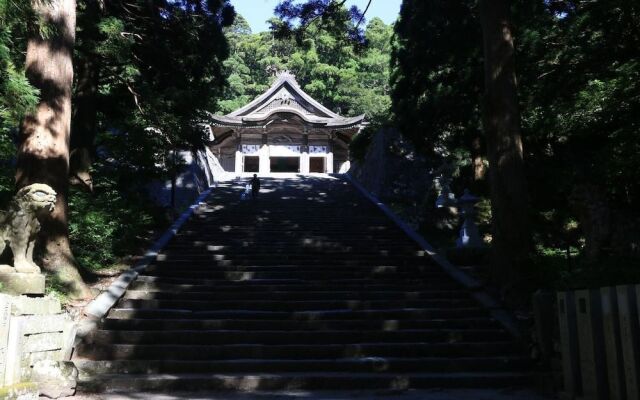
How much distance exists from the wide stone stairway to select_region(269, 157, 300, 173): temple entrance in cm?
1891

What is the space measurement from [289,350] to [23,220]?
320cm

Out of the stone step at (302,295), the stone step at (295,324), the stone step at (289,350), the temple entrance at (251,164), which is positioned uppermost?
the temple entrance at (251,164)

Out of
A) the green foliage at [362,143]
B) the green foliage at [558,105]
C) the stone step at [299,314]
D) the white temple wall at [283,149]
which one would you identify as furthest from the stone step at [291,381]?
the white temple wall at [283,149]

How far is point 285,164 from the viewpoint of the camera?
30344mm

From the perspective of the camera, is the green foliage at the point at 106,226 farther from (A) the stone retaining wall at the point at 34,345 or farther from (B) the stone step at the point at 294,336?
(A) the stone retaining wall at the point at 34,345

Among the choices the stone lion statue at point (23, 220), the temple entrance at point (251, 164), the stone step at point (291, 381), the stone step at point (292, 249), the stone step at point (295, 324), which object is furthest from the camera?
the temple entrance at point (251, 164)

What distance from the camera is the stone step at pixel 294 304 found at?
7562mm

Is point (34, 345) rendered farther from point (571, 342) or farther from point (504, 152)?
point (504, 152)

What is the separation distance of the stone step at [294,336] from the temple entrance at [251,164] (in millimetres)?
22793

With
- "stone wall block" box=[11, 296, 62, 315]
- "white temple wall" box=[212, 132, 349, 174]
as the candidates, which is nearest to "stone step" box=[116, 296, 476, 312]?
"stone wall block" box=[11, 296, 62, 315]

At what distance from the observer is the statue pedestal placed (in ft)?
16.7

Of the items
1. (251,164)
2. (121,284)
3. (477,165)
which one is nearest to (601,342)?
(121,284)

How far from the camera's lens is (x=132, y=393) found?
547 cm

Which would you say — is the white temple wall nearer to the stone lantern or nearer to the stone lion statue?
the stone lantern
